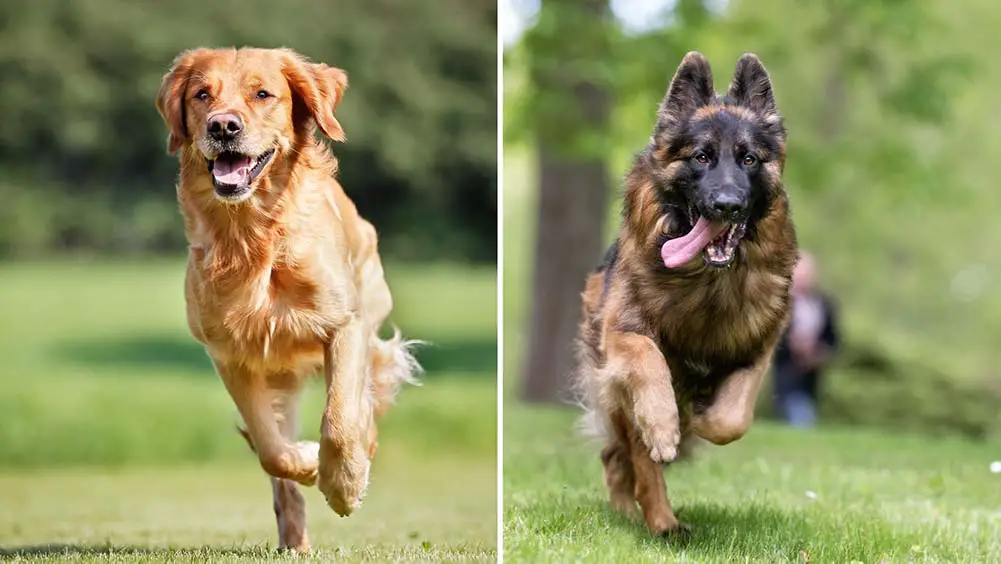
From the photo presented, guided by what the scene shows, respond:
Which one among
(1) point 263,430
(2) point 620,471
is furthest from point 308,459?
(2) point 620,471

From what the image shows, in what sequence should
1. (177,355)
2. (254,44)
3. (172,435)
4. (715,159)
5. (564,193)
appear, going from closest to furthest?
(715,159)
(564,193)
(172,435)
(177,355)
(254,44)

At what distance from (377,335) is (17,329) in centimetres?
2285

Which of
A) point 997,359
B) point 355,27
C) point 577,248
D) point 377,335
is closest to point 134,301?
point 355,27

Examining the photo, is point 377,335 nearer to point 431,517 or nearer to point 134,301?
point 431,517

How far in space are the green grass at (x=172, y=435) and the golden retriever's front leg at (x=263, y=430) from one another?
415mm

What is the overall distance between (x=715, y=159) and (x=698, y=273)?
22.4 inches

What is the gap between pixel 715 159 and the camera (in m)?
5.72

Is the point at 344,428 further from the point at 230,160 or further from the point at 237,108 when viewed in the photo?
the point at 237,108

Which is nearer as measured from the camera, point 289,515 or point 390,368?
point 289,515

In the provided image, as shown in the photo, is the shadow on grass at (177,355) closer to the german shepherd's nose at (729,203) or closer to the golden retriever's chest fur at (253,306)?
the golden retriever's chest fur at (253,306)

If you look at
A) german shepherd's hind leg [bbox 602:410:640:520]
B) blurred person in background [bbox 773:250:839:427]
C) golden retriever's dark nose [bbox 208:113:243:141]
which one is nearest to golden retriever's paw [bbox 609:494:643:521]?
german shepherd's hind leg [bbox 602:410:640:520]

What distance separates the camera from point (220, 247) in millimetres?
6059

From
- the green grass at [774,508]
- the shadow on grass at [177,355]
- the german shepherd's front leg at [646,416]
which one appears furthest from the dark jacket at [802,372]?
the german shepherd's front leg at [646,416]

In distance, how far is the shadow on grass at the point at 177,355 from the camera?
23172mm
